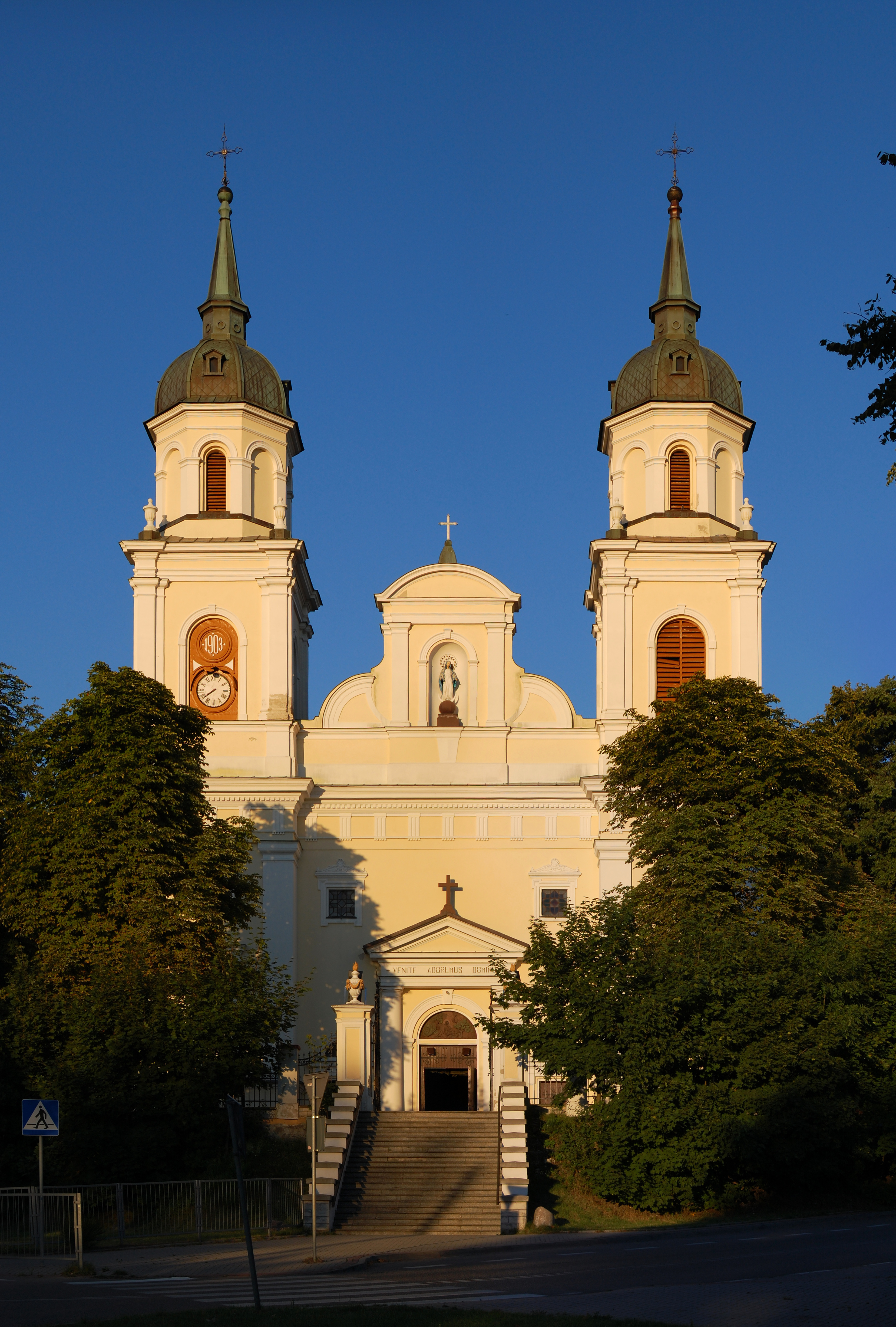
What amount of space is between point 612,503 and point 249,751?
41.9ft

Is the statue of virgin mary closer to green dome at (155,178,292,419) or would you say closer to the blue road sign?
green dome at (155,178,292,419)

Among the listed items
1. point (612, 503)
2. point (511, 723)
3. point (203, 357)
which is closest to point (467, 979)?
point (511, 723)

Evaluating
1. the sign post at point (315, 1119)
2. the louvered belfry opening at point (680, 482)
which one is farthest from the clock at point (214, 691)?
the sign post at point (315, 1119)

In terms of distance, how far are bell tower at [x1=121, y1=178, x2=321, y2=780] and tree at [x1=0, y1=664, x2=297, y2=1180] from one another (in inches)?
227

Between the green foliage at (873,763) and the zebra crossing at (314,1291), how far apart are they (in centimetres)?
2612

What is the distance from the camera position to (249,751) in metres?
46.1

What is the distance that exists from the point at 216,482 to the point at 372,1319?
113 ft

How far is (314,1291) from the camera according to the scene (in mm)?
20656

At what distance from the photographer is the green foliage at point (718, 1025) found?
1238 inches

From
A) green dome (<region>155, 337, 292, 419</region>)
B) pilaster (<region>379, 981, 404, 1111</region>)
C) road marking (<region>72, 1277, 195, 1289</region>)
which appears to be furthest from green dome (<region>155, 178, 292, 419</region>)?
road marking (<region>72, 1277, 195, 1289</region>)

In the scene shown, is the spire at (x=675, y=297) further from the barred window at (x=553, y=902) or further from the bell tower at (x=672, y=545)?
the barred window at (x=553, y=902)

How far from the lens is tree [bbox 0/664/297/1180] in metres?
32.6

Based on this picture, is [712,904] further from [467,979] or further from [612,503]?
[612,503]

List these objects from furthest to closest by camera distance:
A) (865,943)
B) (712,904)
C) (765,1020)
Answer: (712,904)
(865,943)
(765,1020)
